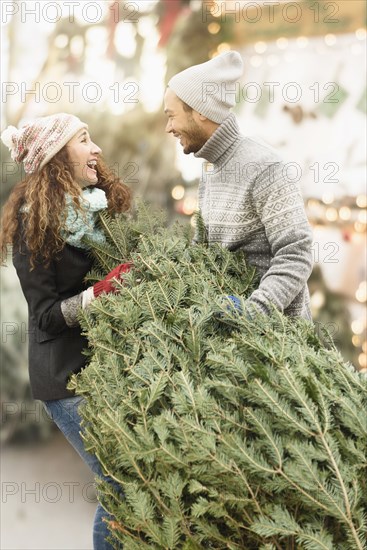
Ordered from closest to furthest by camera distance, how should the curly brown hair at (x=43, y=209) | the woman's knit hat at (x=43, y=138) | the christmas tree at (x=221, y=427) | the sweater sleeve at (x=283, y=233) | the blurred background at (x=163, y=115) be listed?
the christmas tree at (x=221, y=427) < the sweater sleeve at (x=283, y=233) < the curly brown hair at (x=43, y=209) < the woman's knit hat at (x=43, y=138) < the blurred background at (x=163, y=115)

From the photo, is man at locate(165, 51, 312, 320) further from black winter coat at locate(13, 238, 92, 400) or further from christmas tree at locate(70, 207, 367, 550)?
black winter coat at locate(13, 238, 92, 400)

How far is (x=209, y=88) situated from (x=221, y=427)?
1.21m

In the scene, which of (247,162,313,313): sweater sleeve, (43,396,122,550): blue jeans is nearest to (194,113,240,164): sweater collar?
(247,162,313,313): sweater sleeve

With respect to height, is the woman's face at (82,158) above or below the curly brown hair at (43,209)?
above

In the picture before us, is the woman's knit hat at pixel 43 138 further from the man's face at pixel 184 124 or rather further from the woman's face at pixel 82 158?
the man's face at pixel 184 124

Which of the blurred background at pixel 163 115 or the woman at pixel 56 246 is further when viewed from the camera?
the blurred background at pixel 163 115

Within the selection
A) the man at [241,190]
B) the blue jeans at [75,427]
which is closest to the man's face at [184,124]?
the man at [241,190]

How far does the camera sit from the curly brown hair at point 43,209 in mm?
2406

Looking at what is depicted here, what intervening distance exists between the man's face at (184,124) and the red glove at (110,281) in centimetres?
48

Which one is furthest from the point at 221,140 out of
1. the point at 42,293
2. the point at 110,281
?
the point at 42,293

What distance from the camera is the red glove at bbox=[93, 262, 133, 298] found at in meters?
2.25

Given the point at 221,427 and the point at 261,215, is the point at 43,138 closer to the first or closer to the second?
the point at 261,215

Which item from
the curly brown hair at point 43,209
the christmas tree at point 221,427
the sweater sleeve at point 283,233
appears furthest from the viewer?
the curly brown hair at point 43,209

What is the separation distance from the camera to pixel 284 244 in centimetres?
225
